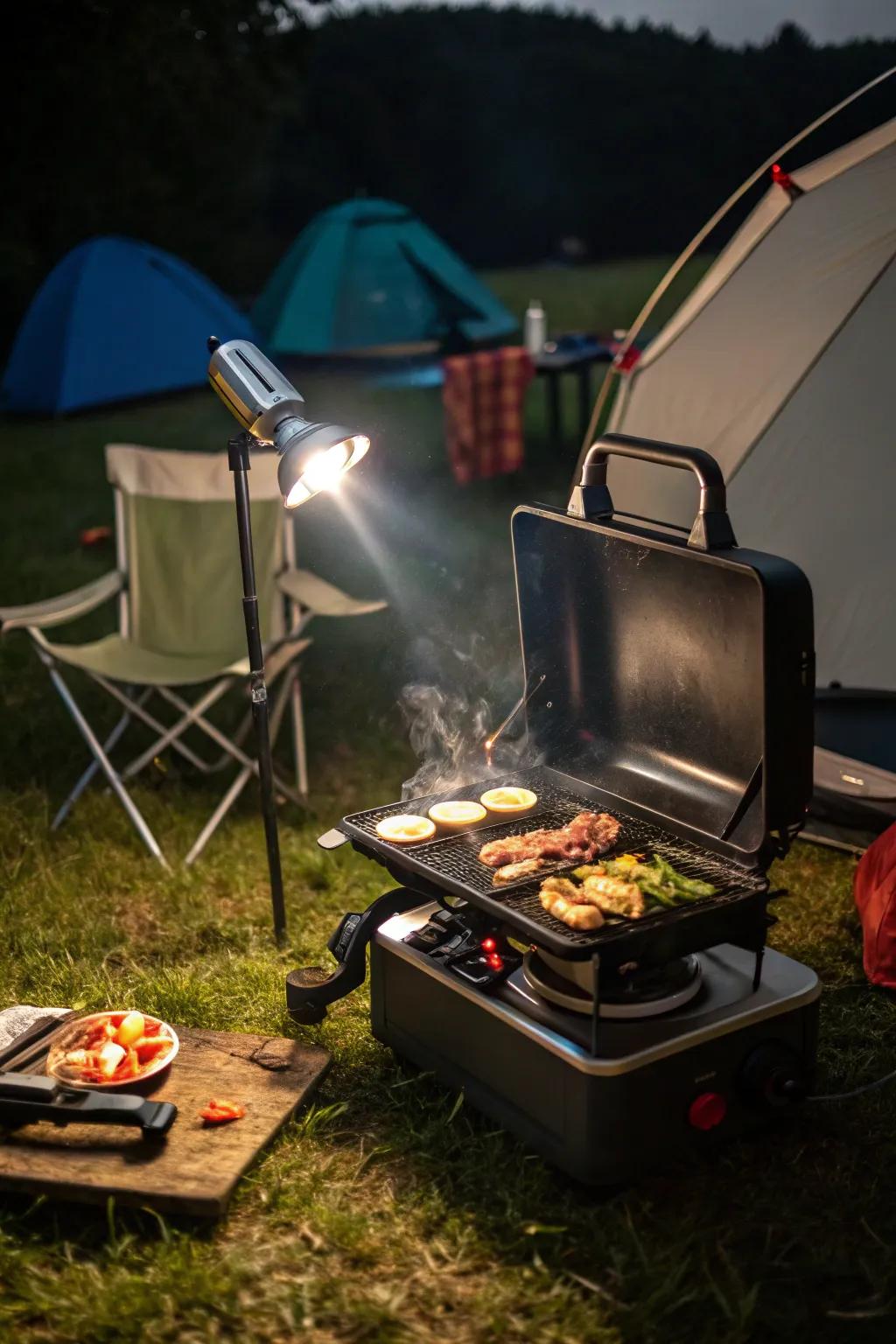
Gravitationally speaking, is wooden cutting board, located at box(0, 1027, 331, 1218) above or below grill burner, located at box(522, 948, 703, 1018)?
below

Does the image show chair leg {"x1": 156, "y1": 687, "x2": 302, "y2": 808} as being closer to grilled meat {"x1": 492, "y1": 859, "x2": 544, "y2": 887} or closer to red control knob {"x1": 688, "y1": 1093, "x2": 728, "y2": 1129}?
grilled meat {"x1": 492, "y1": 859, "x2": 544, "y2": 887}

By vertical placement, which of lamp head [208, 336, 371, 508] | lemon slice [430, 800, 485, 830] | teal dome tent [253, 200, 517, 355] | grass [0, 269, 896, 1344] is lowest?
grass [0, 269, 896, 1344]

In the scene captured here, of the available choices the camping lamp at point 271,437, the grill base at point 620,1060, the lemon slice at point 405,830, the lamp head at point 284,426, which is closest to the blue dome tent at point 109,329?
the camping lamp at point 271,437

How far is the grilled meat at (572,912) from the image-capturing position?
2104mm

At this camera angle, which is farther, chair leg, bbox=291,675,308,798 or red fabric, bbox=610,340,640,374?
red fabric, bbox=610,340,640,374

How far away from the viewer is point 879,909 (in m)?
2.95

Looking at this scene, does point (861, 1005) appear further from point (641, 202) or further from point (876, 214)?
point (641, 202)

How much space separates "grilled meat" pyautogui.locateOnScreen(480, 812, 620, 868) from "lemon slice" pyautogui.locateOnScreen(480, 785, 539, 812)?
0.09m

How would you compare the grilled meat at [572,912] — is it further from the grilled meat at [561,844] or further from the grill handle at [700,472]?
the grill handle at [700,472]

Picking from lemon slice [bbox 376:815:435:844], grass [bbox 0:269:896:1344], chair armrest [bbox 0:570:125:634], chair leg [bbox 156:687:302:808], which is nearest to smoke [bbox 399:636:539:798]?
grass [bbox 0:269:896:1344]

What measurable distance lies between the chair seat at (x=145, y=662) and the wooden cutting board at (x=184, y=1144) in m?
1.26

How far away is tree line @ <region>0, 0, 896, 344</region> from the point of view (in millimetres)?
11680

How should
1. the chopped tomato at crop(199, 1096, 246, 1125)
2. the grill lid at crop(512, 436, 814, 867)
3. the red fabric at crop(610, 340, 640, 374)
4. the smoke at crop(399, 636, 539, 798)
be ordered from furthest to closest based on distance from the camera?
1. the red fabric at crop(610, 340, 640, 374)
2. the smoke at crop(399, 636, 539, 798)
3. the chopped tomato at crop(199, 1096, 246, 1125)
4. the grill lid at crop(512, 436, 814, 867)

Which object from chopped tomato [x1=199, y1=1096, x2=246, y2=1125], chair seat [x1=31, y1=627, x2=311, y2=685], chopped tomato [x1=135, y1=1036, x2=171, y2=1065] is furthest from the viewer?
chair seat [x1=31, y1=627, x2=311, y2=685]
